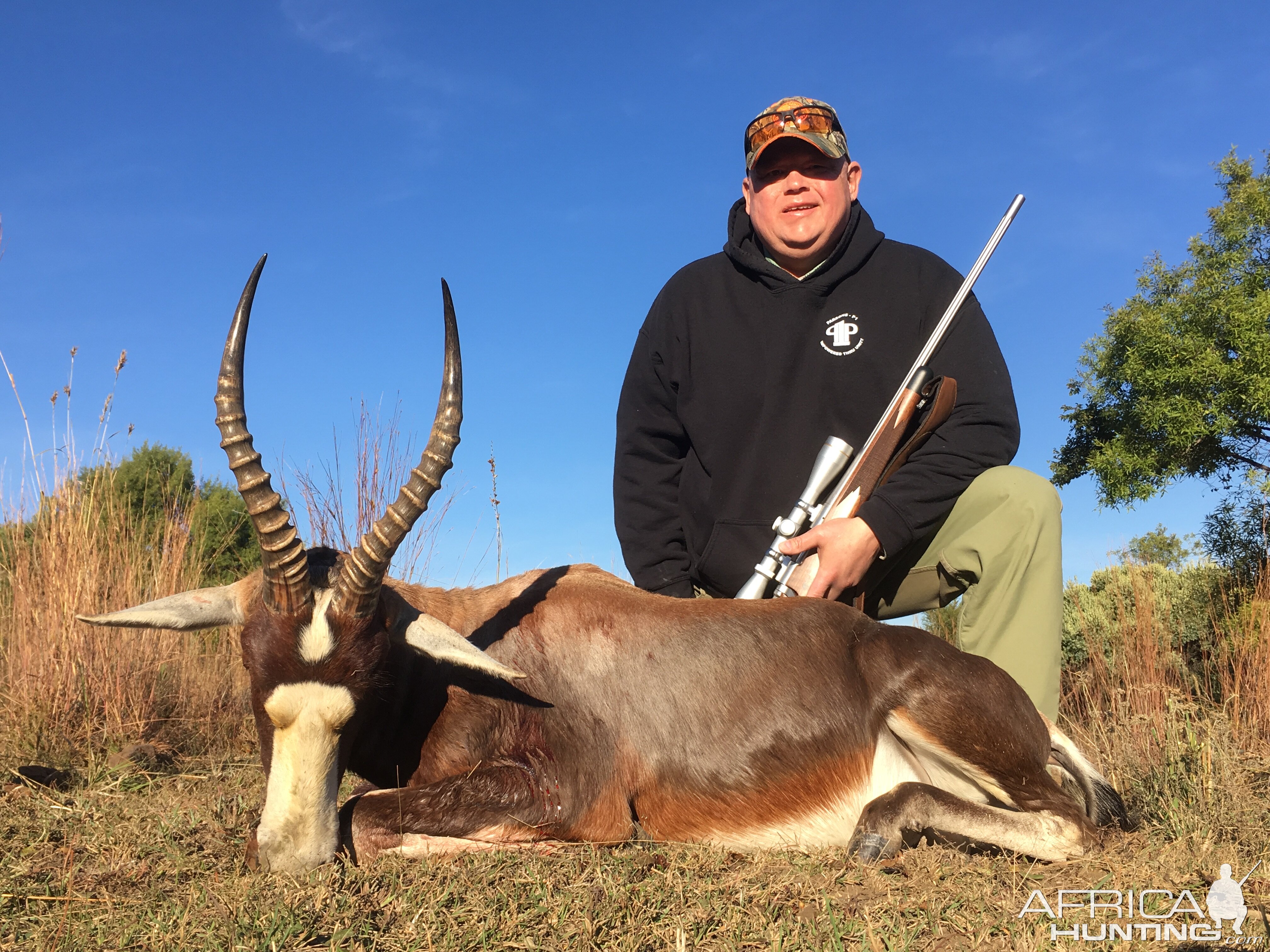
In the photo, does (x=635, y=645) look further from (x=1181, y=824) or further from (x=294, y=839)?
(x=1181, y=824)

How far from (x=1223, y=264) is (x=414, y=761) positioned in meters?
27.1

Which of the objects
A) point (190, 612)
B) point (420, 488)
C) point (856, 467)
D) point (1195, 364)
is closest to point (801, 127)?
→ point (856, 467)

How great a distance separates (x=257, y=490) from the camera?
133 inches

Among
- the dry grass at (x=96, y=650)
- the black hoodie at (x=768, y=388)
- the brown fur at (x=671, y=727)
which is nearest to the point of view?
the brown fur at (x=671, y=727)

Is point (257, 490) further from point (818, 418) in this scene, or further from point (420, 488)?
point (818, 418)

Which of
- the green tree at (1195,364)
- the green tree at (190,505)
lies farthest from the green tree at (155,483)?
the green tree at (1195,364)

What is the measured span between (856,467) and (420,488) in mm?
2451

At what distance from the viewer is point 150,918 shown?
2.78m

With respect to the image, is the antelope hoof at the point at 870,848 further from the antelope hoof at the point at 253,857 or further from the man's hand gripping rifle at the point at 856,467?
the antelope hoof at the point at 253,857

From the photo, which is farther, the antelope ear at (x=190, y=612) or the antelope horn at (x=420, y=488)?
the antelope ear at (x=190, y=612)

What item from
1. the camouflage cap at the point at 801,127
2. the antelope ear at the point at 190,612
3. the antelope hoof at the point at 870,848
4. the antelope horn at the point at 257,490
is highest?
the camouflage cap at the point at 801,127

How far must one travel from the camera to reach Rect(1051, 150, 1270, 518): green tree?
22.5 meters

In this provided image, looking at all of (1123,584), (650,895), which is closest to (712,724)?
(650,895)

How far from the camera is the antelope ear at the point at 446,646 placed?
11.3 feet
